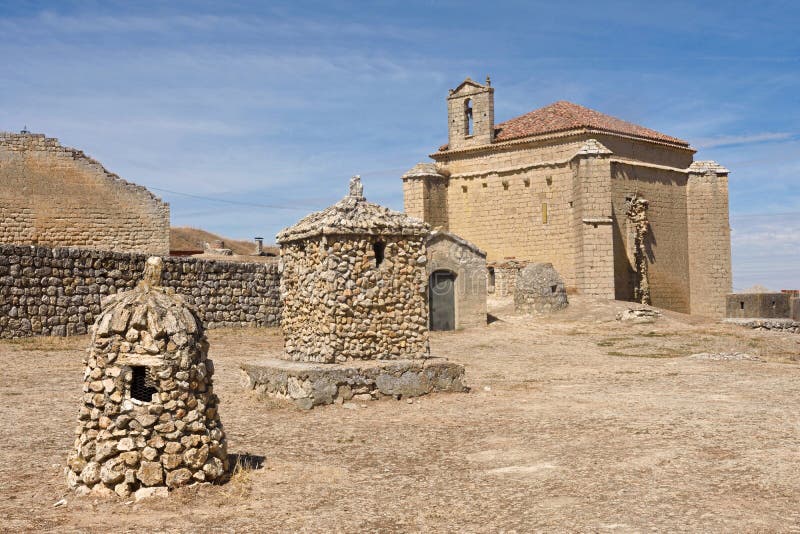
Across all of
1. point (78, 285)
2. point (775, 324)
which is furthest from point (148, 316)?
point (775, 324)

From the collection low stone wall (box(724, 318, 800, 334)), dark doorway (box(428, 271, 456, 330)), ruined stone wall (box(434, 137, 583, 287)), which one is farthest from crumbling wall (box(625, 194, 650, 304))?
dark doorway (box(428, 271, 456, 330))

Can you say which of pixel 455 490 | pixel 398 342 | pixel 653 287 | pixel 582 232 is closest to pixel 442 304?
pixel 582 232

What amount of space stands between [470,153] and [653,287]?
343 inches

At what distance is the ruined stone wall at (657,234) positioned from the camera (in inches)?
1092

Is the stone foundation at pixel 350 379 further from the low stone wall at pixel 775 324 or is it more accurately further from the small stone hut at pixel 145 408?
the low stone wall at pixel 775 324

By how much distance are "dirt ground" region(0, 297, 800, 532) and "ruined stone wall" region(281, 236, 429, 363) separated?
0.84 meters

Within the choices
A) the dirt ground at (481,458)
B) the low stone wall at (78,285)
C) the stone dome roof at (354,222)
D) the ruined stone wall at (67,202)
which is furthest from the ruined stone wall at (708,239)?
the stone dome roof at (354,222)

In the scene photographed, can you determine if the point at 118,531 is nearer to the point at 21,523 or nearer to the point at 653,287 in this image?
the point at 21,523

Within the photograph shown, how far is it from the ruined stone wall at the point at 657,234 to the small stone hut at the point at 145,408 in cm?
2399

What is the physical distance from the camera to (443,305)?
19875 mm

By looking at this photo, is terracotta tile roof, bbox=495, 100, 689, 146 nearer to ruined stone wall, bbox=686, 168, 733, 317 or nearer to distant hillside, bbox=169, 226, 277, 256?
ruined stone wall, bbox=686, 168, 733, 317

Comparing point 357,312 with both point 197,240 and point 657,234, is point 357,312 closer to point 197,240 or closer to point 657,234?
point 657,234

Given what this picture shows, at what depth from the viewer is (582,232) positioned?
2645 cm

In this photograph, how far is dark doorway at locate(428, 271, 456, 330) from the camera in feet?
65.0
